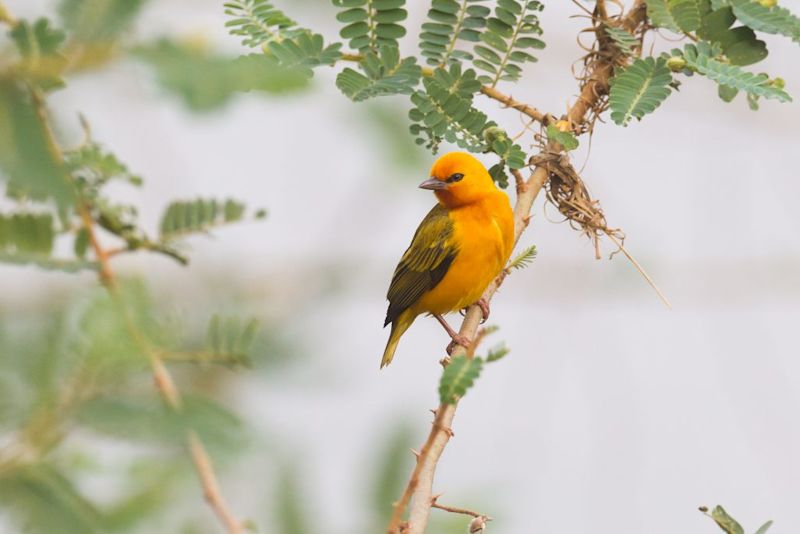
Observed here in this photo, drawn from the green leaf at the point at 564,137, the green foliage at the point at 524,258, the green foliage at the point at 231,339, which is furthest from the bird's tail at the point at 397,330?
the green foliage at the point at 231,339

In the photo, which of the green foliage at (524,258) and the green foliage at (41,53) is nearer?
the green foliage at (41,53)

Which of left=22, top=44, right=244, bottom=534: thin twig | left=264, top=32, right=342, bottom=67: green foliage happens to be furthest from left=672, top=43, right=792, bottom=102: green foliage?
left=22, top=44, right=244, bottom=534: thin twig

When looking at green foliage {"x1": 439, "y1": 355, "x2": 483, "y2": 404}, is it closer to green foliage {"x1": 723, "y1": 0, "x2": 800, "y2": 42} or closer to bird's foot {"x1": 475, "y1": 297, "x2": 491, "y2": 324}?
green foliage {"x1": 723, "y1": 0, "x2": 800, "y2": 42}

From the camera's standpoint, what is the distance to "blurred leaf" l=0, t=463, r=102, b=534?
3.40 feet

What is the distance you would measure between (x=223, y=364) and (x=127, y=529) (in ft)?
0.80

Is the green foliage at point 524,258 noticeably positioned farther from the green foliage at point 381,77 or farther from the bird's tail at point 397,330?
the bird's tail at point 397,330

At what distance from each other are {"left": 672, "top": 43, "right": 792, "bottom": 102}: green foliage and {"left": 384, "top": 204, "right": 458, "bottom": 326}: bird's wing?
1.76m

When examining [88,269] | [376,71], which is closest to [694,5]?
[376,71]

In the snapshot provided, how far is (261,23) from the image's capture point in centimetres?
243

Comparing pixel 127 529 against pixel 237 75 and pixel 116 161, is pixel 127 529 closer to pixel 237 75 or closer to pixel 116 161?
pixel 237 75

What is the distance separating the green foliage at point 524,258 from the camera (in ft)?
10.6

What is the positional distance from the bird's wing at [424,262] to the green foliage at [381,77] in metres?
1.88

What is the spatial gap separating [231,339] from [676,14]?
73.7 inches

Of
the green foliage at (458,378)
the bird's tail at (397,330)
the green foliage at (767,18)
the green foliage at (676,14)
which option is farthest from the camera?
the bird's tail at (397,330)
